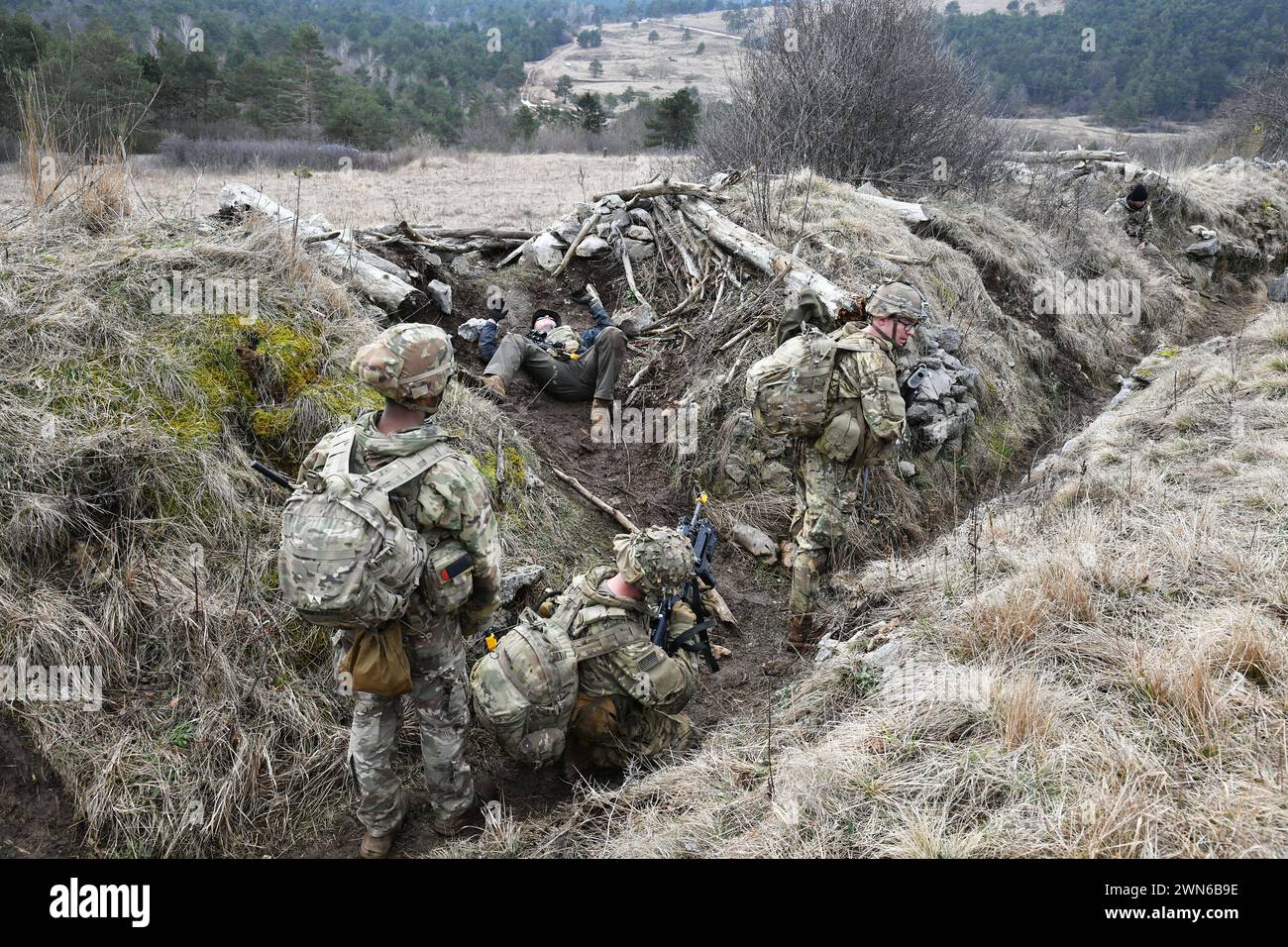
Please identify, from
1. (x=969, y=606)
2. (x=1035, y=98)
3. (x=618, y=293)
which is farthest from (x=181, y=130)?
(x=1035, y=98)

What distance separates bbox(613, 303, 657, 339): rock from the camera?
7562 millimetres

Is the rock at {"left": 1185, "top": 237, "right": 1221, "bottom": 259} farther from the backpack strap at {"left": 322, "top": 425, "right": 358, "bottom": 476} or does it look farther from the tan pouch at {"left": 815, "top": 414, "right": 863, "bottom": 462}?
the backpack strap at {"left": 322, "top": 425, "right": 358, "bottom": 476}

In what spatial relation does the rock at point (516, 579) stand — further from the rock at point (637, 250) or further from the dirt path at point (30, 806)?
the rock at point (637, 250)

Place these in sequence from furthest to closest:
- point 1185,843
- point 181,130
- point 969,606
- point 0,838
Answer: point 181,130 < point 969,606 < point 0,838 < point 1185,843

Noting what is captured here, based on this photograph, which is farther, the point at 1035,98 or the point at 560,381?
the point at 1035,98

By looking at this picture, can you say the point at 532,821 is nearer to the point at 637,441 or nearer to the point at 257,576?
the point at 257,576

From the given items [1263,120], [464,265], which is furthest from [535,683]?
[1263,120]

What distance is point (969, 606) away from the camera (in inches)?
148

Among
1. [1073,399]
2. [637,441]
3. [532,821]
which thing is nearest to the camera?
[532,821]

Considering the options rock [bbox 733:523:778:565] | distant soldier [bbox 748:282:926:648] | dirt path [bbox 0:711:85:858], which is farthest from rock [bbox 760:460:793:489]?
dirt path [bbox 0:711:85:858]

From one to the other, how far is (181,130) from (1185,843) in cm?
3172

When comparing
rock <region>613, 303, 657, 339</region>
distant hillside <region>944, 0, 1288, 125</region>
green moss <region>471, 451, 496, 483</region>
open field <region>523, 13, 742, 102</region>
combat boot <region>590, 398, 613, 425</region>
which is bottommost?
green moss <region>471, 451, 496, 483</region>

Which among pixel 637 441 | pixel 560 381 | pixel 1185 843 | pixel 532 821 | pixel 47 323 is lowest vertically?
pixel 532 821

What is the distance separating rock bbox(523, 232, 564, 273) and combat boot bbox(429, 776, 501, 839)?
587 cm
